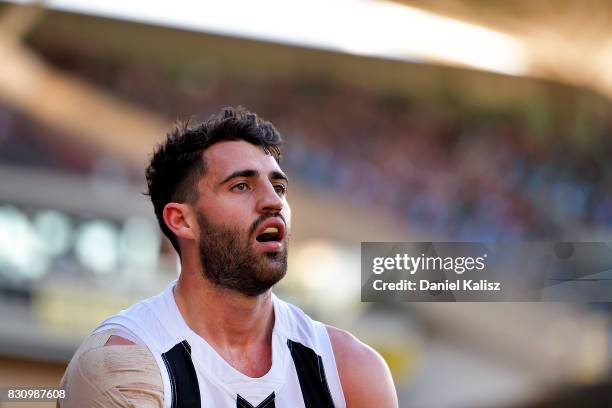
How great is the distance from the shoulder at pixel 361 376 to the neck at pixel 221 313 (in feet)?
0.91

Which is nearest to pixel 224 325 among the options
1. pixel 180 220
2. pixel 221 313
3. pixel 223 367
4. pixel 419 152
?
pixel 221 313

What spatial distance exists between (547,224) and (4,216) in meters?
5.00

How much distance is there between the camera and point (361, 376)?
2.67 metres

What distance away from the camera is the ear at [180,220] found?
108 inches

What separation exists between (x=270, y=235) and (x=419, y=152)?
20.3ft

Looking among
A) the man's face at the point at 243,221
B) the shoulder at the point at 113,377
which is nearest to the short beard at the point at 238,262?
the man's face at the point at 243,221

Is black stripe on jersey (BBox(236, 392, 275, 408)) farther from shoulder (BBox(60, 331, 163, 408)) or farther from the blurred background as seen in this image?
the blurred background

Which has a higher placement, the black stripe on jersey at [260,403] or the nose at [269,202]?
the nose at [269,202]

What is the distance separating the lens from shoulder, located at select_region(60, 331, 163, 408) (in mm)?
2367

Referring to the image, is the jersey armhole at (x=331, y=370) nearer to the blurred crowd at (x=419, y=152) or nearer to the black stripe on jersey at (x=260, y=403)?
the black stripe on jersey at (x=260, y=403)

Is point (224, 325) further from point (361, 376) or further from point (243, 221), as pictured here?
point (361, 376)

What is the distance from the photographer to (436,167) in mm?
8672

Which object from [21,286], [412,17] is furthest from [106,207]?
[412,17]

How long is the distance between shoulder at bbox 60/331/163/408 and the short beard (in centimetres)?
34
